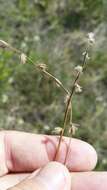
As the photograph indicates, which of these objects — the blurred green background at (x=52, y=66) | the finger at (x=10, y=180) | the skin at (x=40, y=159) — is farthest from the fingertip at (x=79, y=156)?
the blurred green background at (x=52, y=66)

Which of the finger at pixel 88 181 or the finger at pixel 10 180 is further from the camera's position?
the finger at pixel 10 180

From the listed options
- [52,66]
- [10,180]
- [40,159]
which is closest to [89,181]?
[40,159]

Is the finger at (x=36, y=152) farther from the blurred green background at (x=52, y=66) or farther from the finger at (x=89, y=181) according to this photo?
the blurred green background at (x=52, y=66)

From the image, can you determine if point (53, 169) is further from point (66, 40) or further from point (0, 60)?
point (66, 40)

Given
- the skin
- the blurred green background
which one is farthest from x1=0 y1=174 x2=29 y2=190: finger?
the blurred green background

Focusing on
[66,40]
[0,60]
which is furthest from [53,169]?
[66,40]

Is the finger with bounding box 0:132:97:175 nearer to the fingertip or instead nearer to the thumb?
the fingertip
